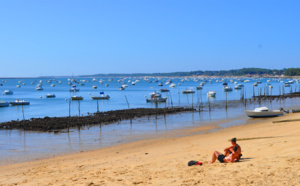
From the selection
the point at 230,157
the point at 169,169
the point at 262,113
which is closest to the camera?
the point at 169,169

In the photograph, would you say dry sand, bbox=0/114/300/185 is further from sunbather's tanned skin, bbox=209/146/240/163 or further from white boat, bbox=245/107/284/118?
white boat, bbox=245/107/284/118

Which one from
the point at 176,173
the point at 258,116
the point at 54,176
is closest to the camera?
the point at 176,173

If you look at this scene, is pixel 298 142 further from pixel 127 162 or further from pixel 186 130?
→ pixel 186 130

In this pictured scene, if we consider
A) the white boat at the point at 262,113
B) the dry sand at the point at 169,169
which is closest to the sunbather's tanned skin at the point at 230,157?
the dry sand at the point at 169,169

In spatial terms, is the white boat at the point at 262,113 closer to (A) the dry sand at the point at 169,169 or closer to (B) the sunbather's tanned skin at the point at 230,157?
(A) the dry sand at the point at 169,169

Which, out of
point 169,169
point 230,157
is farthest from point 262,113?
point 169,169

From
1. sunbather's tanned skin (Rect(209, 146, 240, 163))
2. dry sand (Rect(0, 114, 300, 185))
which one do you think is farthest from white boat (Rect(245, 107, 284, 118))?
sunbather's tanned skin (Rect(209, 146, 240, 163))

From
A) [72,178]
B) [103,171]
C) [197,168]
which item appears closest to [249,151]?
[197,168]

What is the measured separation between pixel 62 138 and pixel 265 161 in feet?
68.3

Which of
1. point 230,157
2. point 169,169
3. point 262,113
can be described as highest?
point 230,157

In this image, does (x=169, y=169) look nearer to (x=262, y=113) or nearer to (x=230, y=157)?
(x=230, y=157)

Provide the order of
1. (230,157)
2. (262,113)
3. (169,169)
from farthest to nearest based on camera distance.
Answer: (262,113), (230,157), (169,169)

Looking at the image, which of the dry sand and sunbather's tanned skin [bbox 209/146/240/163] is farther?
sunbather's tanned skin [bbox 209/146/240/163]

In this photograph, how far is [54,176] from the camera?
1526 centimetres
